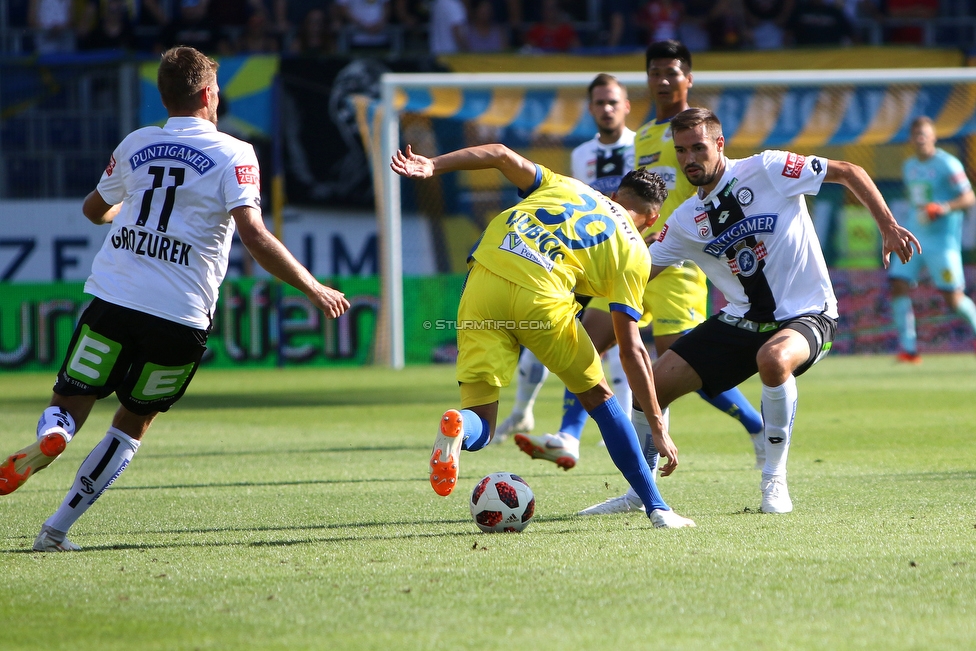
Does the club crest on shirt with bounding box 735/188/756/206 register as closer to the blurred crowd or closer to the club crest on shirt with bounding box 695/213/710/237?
the club crest on shirt with bounding box 695/213/710/237

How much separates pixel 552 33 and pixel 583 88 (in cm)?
314

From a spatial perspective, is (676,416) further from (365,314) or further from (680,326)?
(365,314)

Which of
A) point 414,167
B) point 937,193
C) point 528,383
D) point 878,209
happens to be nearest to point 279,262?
point 414,167

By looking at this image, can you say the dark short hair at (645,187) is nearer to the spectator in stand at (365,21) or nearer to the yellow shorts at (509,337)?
the yellow shorts at (509,337)

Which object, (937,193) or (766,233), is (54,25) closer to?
(937,193)

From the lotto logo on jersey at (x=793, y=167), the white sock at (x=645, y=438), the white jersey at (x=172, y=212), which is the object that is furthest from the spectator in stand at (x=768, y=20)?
the white jersey at (x=172, y=212)

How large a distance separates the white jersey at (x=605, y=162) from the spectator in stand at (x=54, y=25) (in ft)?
42.3

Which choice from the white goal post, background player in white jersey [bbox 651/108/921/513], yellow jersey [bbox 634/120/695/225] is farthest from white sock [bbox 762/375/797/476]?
the white goal post

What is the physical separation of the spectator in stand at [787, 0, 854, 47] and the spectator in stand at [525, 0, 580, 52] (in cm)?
350

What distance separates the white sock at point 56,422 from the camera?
4422 millimetres

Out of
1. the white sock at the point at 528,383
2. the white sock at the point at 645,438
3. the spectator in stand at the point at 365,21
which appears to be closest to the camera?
the white sock at the point at 645,438

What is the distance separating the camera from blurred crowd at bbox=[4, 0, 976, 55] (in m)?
18.4

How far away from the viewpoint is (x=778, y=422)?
5.48 m

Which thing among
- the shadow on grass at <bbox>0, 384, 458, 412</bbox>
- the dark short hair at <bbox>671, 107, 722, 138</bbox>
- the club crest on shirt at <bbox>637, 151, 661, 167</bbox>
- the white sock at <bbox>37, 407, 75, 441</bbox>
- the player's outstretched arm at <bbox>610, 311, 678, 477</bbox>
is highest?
the dark short hair at <bbox>671, 107, 722, 138</bbox>
